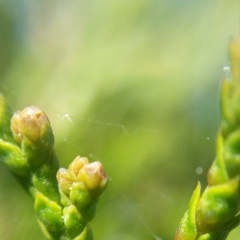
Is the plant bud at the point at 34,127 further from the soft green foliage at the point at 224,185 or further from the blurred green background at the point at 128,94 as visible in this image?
the blurred green background at the point at 128,94

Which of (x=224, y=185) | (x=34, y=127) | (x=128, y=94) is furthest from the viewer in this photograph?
(x=128, y=94)

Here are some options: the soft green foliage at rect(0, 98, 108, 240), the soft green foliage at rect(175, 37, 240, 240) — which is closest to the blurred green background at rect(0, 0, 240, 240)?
the soft green foliage at rect(0, 98, 108, 240)

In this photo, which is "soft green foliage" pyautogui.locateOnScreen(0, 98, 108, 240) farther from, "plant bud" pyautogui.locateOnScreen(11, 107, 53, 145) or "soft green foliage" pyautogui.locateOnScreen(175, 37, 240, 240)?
"soft green foliage" pyautogui.locateOnScreen(175, 37, 240, 240)

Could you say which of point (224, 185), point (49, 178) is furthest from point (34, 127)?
point (224, 185)

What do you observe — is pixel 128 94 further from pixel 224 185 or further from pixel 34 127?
pixel 224 185

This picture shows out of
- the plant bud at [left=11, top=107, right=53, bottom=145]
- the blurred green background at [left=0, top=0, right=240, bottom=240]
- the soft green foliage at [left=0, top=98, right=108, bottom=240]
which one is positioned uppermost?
the plant bud at [left=11, top=107, right=53, bottom=145]

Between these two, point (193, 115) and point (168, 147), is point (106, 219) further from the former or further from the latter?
point (193, 115)

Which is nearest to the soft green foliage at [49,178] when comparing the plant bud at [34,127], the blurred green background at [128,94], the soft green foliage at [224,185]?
the plant bud at [34,127]
